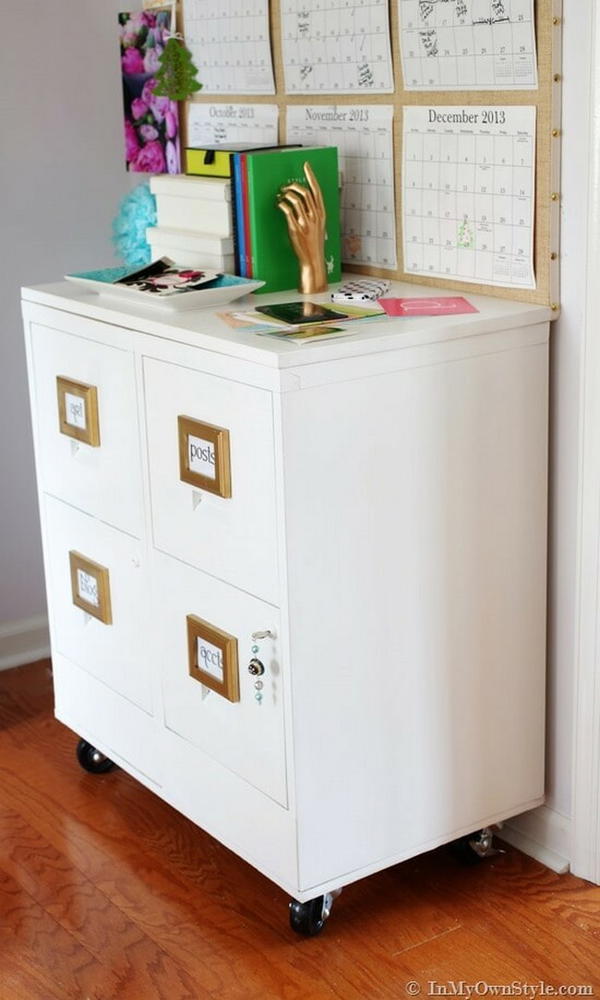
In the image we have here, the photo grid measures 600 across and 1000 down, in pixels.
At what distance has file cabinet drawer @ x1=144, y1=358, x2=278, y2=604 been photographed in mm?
1520

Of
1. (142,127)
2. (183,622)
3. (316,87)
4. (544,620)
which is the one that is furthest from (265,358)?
(142,127)

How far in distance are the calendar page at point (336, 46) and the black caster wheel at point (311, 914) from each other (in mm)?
1123

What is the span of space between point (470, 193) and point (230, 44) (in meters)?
0.63

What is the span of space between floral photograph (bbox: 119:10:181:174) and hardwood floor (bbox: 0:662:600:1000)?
3.83ft

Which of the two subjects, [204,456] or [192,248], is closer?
[204,456]

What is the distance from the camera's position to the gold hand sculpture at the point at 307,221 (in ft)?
5.91

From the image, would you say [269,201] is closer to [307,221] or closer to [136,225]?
[307,221]

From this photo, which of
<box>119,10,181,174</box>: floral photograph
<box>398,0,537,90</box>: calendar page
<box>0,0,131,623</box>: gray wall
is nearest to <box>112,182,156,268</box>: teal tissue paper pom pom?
<box>119,10,181,174</box>: floral photograph

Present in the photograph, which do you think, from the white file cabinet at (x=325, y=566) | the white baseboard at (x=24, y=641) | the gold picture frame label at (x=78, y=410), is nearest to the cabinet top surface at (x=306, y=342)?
the white file cabinet at (x=325, y=566)

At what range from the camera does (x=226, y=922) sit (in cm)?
174

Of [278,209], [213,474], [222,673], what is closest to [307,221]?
[278,209]

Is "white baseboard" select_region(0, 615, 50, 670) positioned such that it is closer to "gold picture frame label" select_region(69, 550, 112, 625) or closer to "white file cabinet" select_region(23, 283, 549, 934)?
"gold picture frame label" select_region(69, 550, 112, 625)

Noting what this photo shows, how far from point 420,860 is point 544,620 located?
15.6 inches

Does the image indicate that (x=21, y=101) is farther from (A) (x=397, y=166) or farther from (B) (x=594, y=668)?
(B) (x=594, y=668)
